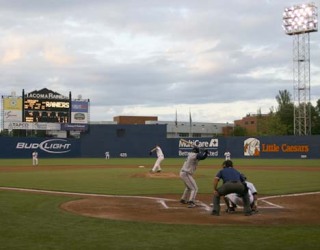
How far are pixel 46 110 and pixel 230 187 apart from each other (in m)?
41.1

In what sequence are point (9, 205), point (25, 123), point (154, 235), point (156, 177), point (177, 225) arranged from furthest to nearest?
point (25, 123) < point (156, 177) < point (9, 205) < point (177, 225) < point (154, 235)

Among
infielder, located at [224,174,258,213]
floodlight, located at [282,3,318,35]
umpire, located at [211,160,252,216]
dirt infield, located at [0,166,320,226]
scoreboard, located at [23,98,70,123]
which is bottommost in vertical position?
dirt infield, located at [0,166,320,226]

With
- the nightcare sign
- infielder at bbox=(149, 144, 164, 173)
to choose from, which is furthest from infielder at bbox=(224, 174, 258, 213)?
the nightcare sign

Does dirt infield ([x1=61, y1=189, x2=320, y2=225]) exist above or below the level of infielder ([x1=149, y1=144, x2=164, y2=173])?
Answer: below

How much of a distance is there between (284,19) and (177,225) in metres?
50.4

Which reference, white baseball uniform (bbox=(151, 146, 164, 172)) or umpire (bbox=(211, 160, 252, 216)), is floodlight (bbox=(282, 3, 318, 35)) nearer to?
white baseball uniform (bbox=(151, 146, 164, 172))

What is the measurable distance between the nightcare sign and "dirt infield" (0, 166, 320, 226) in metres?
37.7

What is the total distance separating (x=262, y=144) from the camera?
164ft

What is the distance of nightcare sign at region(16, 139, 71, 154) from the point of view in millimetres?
50925

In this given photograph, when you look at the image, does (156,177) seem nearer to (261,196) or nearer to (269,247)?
(261,196)

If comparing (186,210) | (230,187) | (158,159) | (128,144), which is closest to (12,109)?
(128,144)

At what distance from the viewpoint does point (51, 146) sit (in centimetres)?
5178

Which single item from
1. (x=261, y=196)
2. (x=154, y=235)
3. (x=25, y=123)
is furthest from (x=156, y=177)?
(x=25, y=123)

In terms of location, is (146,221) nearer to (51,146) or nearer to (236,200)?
(236,200)
